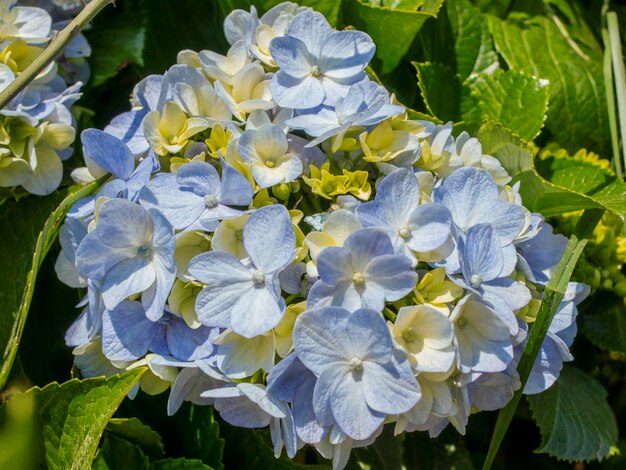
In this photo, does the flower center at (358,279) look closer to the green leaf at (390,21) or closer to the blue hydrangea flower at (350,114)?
the blue hydrangea flower at (350,114)

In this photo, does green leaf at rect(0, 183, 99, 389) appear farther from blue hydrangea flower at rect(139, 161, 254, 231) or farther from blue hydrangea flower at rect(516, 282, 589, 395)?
blue hydrangea flower at rect(516, 282, 589, 395)

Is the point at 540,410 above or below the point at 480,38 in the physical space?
below

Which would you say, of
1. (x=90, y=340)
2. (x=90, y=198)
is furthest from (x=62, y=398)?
(x=90, y=198)

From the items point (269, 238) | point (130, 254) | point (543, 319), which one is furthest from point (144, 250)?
point (543, 319)

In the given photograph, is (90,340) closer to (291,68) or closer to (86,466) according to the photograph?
(86,466)

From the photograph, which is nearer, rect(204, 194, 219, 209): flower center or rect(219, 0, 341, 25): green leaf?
rect(204, 194, 219, 209): flower center

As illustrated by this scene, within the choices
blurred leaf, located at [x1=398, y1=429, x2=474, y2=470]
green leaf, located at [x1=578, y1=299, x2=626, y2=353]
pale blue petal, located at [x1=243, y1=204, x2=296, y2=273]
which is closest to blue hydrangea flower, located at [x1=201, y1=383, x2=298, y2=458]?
pale blue petal, located at [x1=243, y1=204, x2=296, y2=273]
